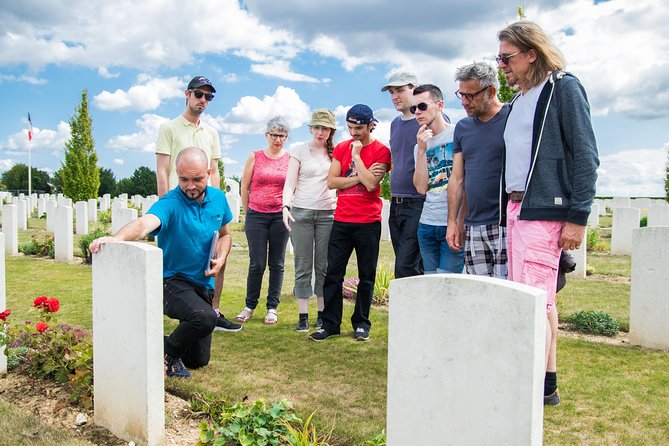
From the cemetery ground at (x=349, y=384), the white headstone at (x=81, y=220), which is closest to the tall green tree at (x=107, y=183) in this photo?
the white headstone at (x=81, y=220)

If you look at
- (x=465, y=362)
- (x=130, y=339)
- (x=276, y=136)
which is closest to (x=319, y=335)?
(x=276, y=136)

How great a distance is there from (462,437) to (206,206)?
2.50 metres

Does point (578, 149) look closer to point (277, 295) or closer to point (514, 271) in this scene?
point (514, 271)

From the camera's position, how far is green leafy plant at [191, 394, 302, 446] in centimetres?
291

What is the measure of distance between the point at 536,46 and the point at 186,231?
245 centimetres

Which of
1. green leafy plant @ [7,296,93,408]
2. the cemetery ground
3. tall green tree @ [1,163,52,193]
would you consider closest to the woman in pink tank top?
the cemetery ground

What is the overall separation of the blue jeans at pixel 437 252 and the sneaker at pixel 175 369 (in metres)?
1.91

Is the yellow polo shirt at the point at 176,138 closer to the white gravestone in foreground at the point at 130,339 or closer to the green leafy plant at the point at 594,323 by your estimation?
the white gravestone in foreground at the point at 130,339

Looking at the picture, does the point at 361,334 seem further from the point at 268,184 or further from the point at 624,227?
the point at 624,227

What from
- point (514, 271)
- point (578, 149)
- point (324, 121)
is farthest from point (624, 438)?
point (324, 121)

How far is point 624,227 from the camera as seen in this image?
12367 mm

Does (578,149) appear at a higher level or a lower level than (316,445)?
higher

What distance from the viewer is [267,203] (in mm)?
5645

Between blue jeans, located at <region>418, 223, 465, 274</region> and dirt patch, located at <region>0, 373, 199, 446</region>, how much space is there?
77.3 inches
